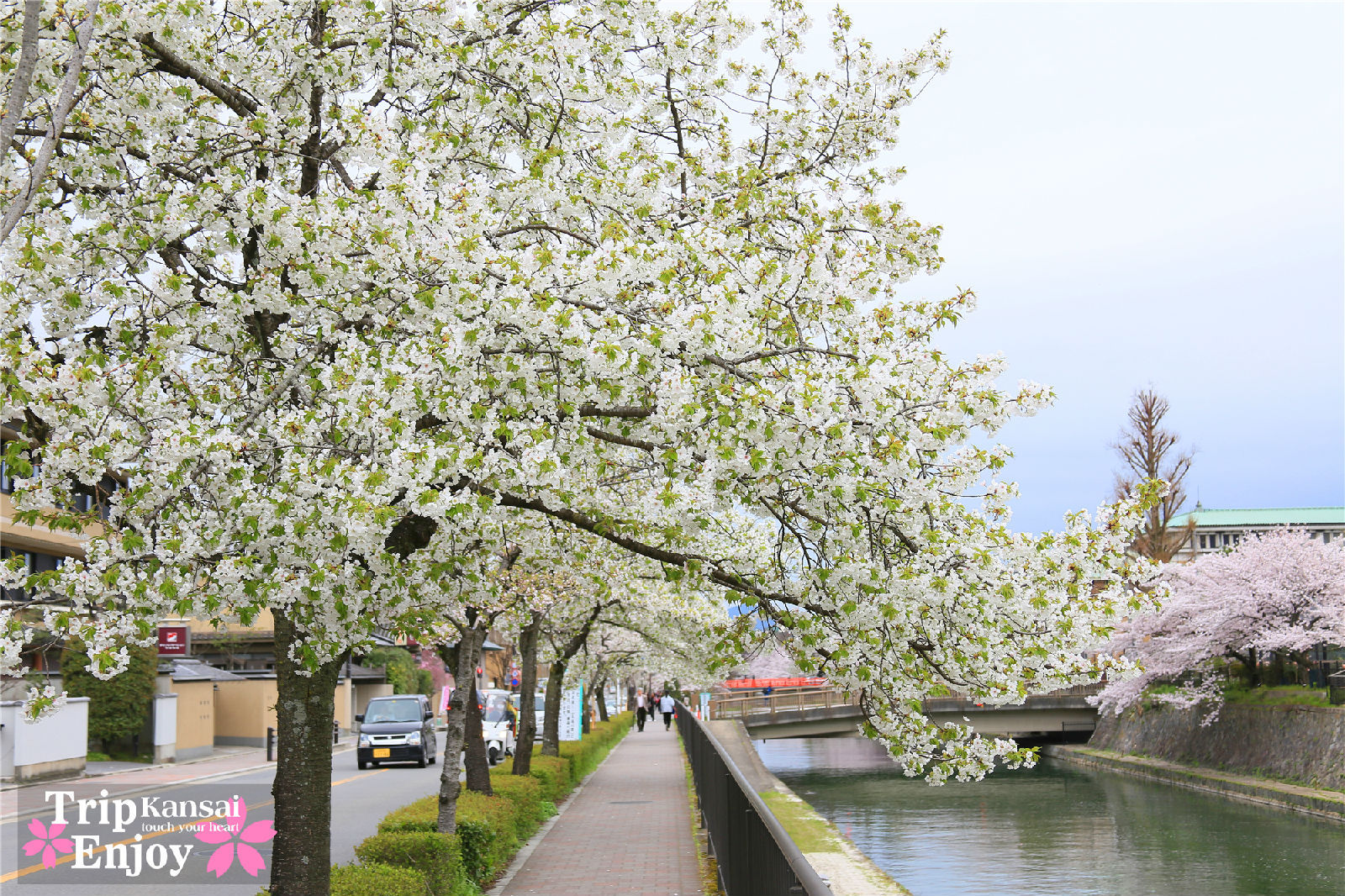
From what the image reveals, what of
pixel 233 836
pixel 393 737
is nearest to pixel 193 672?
pixel 393 737

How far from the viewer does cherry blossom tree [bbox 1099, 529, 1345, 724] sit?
3422cm

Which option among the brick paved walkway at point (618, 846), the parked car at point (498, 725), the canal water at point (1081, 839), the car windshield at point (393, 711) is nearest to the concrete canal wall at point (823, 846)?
the brick paved walkway at point (618, 846)

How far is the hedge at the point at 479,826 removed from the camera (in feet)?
31.0

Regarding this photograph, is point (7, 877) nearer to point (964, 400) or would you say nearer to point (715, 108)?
point (715, 108)

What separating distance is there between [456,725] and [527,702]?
8460mm

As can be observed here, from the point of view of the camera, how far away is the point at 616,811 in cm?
2028

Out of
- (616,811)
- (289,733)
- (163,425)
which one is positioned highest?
(163,425)

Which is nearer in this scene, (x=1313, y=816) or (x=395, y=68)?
(x=395, y=68)

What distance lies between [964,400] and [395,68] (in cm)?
428

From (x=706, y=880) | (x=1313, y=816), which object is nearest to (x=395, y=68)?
(x=706, y=880)

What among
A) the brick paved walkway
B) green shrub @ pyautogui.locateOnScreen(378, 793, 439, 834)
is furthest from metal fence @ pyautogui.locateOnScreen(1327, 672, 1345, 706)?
green shrub @ pyautogui.locateOnScreen(378, 793, 439, 834)

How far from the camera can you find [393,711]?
32781 mm

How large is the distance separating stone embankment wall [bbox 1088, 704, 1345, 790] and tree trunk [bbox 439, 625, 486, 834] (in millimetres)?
24878

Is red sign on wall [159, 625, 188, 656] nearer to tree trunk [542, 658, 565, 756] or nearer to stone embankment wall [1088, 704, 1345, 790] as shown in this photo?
tree trunk [542, 658, 565, 756]
